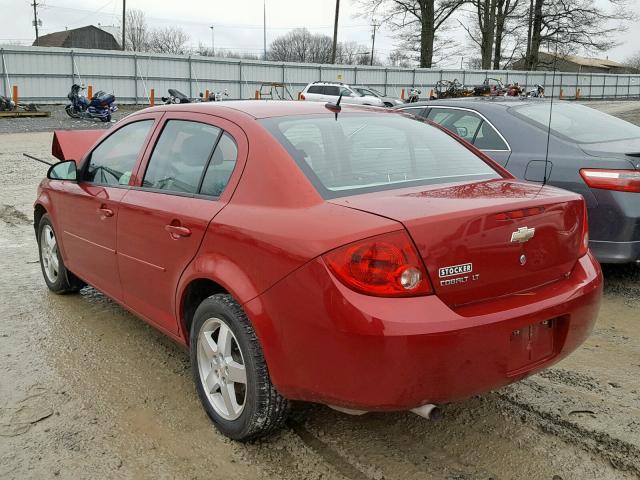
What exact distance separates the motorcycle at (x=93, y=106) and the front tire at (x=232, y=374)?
70.8 ft

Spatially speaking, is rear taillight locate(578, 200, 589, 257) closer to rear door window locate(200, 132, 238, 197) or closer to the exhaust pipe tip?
the exhaust pipe tip

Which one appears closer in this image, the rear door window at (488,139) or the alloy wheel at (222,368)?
the alloy wheel at (222,368)

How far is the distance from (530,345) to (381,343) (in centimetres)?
72

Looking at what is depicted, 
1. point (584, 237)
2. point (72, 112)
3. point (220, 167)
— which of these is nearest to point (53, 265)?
point (220, 167)

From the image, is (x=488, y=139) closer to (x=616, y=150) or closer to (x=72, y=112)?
(x=616, y=150)

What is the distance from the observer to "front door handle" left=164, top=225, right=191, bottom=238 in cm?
294

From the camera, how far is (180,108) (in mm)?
3510

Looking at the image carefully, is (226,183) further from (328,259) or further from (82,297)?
(82,297)

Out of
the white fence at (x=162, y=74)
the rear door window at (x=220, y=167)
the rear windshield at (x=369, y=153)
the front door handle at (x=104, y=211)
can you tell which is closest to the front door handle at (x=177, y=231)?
the rear door window at (x=220, y=167)

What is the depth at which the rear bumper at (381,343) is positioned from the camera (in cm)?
216

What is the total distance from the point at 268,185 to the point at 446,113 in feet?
12.5

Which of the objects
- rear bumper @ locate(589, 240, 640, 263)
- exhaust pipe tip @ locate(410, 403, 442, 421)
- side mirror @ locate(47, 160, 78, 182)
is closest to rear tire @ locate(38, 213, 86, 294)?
side mirror @ locate(47, 160, 78, 182)

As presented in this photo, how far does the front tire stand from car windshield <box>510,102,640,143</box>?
352 centimetres

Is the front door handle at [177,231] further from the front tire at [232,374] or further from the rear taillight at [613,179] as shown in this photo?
the rear taillight at [613,179]
